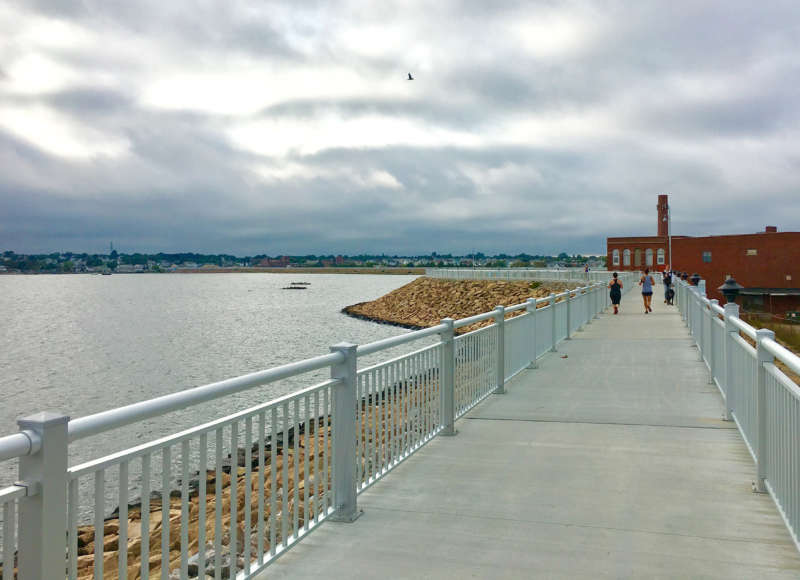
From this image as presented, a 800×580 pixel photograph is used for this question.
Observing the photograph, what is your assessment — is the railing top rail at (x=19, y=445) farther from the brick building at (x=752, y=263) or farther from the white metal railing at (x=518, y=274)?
the brick building at (x=752, y=263)

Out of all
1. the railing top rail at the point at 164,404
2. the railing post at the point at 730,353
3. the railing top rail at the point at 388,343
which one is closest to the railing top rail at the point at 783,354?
the railing post at the point at 730,353

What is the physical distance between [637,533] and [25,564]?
13.5ft

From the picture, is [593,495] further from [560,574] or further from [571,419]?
[571,419]

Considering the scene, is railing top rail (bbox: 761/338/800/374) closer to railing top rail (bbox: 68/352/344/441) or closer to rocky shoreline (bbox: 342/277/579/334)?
railing top rail (bbox: 68/352/344/441)

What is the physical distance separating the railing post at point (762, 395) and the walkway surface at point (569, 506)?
0.34 metres

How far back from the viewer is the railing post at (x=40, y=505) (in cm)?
267

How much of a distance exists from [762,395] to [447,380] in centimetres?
342

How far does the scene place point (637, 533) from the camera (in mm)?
5180

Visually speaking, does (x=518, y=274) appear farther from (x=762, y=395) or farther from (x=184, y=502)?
(x=184, y=502)

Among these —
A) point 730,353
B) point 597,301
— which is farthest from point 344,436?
point 597,301

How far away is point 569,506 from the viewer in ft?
18.9

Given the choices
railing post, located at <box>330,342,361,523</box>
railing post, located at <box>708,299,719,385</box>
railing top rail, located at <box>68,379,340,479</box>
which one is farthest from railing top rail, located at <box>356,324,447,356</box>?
railing post, located at <box>708,299,719,385</box>

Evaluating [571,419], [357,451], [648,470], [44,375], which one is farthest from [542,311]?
[44,375]

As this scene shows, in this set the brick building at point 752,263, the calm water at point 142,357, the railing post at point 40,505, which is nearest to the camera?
the railing post at point 40,505
